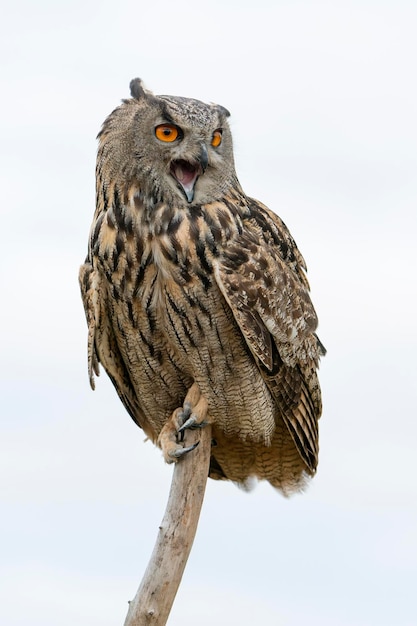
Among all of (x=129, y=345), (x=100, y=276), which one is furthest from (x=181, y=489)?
(x=100, y=276)

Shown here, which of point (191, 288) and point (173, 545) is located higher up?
point (191, 288)

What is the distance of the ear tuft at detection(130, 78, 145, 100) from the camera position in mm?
5203

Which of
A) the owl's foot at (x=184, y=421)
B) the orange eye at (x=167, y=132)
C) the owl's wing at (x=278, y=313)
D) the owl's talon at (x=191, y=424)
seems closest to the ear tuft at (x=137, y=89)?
the orange eye at (x=167, y=132)

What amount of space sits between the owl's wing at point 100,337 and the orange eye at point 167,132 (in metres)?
0.67

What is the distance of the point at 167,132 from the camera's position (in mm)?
4992

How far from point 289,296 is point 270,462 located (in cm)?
91

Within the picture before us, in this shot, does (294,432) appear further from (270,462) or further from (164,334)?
(164,334)

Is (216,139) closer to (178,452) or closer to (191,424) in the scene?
(191,424)

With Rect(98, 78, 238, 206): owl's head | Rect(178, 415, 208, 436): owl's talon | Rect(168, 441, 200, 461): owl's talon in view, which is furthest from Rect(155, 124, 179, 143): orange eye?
Rect(168, 441, 200, 461): owl's talon

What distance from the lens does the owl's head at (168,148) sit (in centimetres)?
498

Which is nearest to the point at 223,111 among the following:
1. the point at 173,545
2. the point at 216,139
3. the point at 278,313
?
the point at 216,139

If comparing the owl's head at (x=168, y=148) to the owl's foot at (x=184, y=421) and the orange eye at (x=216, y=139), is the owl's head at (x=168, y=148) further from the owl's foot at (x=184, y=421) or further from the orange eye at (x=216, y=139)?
the owl's foot at (x=184, y=421)

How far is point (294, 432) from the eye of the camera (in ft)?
18.4

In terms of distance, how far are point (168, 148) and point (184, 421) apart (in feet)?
4.07
